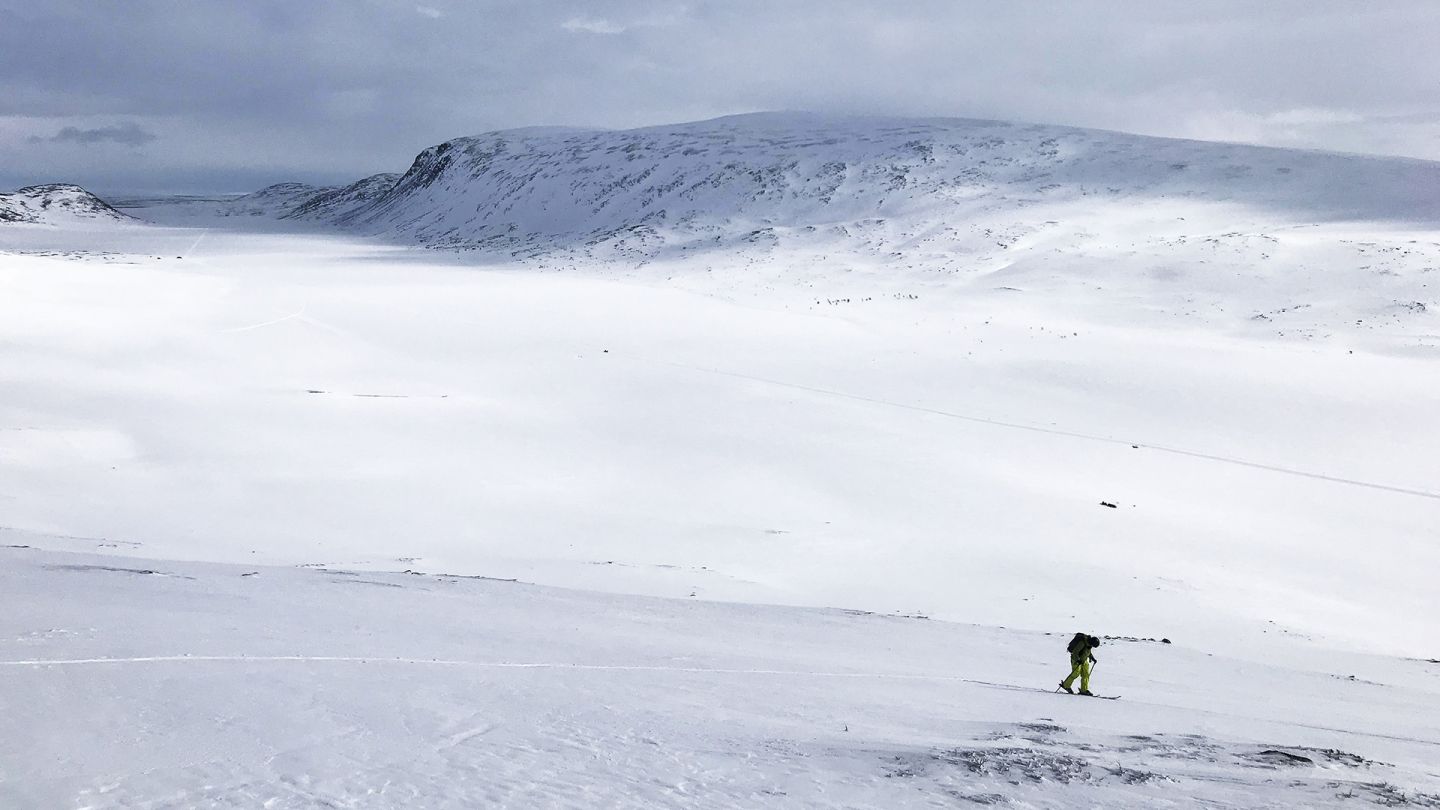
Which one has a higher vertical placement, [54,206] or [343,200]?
[343,200]

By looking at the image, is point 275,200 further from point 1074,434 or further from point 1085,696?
point 1085,696

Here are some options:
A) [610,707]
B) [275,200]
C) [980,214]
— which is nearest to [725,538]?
[610,707]

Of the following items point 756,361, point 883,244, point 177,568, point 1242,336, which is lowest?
point 177,568

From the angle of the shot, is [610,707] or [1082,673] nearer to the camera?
[610,707]

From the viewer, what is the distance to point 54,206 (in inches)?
4213

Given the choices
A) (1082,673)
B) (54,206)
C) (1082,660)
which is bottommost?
(1082,673)

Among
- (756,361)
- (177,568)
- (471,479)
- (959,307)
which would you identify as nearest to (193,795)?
(177,568)

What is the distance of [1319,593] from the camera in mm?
14273

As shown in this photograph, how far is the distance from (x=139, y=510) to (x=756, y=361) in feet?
58.5

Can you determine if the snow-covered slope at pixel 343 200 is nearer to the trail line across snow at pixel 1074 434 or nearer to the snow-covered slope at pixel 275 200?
the snow-covered slope at pixel 275 200

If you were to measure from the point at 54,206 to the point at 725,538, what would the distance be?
115338 millimetres

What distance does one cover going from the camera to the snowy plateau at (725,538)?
256 inches

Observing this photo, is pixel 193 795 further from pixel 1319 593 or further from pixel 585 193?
pixel 585 193

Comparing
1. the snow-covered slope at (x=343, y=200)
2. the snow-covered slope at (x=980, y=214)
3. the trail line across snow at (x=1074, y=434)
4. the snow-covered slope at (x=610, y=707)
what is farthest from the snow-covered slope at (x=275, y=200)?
the snow-covered slope at (x=610, y=707)
